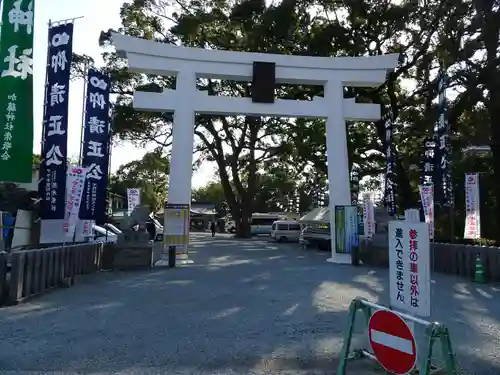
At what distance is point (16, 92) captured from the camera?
10.7 m

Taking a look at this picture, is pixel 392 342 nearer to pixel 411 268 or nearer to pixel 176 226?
pixel 411 268

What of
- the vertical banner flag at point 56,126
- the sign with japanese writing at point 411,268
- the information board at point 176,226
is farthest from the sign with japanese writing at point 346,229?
the sign with japanese writing at point 411,268

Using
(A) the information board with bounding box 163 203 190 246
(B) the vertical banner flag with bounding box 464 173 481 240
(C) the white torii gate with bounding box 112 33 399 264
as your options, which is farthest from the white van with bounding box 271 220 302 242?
(B) the vertical banner flag with bounding box 464 173 481 240

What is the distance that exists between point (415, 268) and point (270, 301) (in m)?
4.73

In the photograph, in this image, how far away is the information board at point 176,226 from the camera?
1574 cm

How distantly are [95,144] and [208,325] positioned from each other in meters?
9.03

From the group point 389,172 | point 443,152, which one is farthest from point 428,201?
point 389,172

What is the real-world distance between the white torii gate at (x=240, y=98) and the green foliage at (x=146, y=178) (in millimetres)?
17186

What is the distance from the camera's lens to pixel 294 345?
598cm

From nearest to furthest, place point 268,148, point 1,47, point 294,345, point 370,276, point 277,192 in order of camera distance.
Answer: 1. point 294,345
2. point 1,47
3. point 370,276
4. point 268,148
5. point 277,192

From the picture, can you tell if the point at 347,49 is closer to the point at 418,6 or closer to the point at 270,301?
the point at 418,6

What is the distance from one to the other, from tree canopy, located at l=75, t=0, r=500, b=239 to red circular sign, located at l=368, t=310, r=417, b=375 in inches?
588

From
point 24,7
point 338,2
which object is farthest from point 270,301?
point 338,2

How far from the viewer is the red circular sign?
390cm
